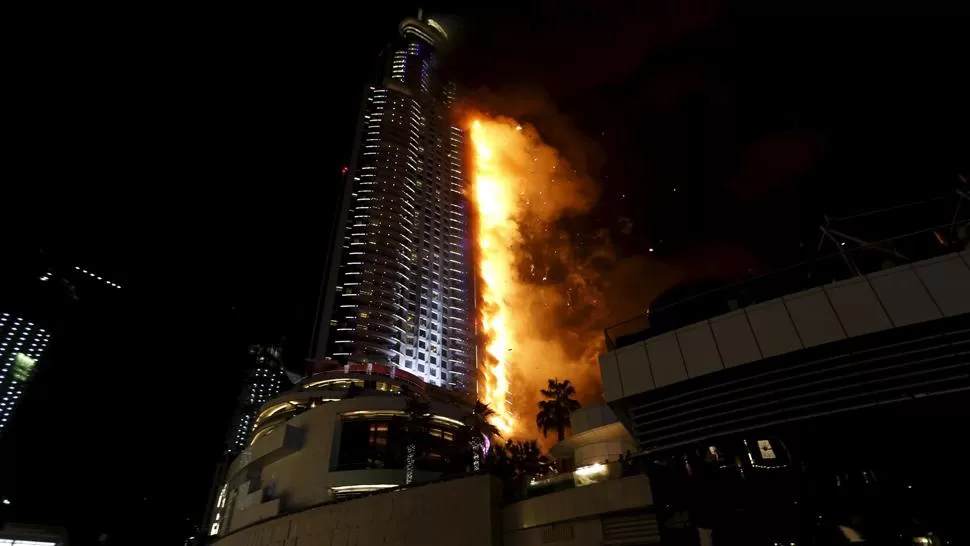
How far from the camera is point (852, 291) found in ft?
39.3

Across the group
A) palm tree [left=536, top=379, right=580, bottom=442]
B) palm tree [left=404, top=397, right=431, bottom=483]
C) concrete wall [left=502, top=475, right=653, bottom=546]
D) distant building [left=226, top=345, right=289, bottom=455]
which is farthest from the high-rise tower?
concrete wall [left=502, top=475, right=653, bottom=546]

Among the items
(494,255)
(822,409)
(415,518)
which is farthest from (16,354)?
(822,409)

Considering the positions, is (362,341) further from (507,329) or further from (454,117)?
(454,117)

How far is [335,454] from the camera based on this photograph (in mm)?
43062

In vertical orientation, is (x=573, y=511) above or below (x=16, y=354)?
below

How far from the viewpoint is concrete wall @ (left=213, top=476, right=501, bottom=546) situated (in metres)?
17.9

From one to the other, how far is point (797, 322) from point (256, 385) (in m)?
140

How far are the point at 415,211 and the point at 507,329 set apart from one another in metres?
31.7

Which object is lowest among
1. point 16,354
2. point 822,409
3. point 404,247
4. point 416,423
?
point 822,409

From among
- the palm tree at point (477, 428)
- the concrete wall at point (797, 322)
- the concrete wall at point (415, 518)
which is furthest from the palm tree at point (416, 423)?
the concrete wall at point (797, 322)

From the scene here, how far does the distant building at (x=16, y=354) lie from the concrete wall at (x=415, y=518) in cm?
7327

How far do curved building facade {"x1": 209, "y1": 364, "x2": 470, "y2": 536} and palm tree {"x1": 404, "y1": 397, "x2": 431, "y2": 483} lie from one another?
140 mm

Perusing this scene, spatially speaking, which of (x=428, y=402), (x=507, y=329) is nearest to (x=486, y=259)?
(x=507, y=329)

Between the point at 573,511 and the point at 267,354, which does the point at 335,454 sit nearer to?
the point at 573,511
